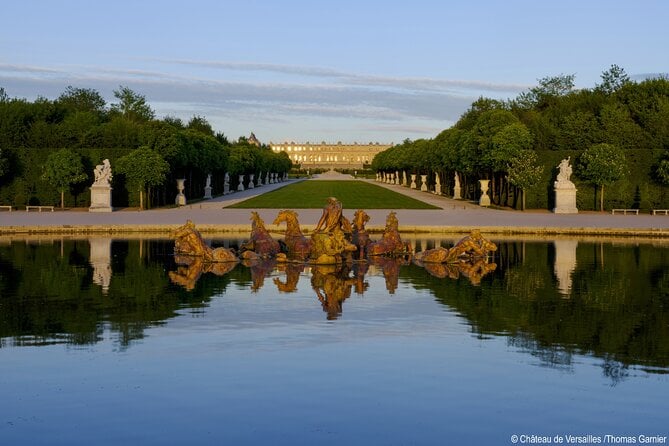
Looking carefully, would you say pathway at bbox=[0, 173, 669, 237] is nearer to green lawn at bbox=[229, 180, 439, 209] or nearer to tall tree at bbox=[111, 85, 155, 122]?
green lawn at bbox=[229, 180, 439, 209]

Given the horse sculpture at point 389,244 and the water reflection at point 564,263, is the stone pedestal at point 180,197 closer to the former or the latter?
the water reflection at point 564,263

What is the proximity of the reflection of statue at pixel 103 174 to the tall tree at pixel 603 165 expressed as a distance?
2210cm

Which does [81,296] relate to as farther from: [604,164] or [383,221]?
[604,164]

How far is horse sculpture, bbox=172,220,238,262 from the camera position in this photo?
844 inches

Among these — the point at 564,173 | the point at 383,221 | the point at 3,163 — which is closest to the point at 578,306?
the point at 383,221

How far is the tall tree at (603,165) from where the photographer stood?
42.4 metres

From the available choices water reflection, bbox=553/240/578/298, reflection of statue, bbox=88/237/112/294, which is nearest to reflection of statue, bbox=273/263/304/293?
reflection of statue, bbox=88/237/112/294

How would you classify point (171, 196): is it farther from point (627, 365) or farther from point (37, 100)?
point (627, 365)

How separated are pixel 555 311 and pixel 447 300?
199 cm

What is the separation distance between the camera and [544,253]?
2331cm

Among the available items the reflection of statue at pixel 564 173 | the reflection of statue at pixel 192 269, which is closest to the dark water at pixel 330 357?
the reflection of statue at pixel 192 269

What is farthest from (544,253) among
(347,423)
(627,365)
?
(347,423)

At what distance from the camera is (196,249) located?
21719 millimetres

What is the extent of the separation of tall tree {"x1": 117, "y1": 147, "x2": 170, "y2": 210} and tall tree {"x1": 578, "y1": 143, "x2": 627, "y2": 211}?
1983cm
